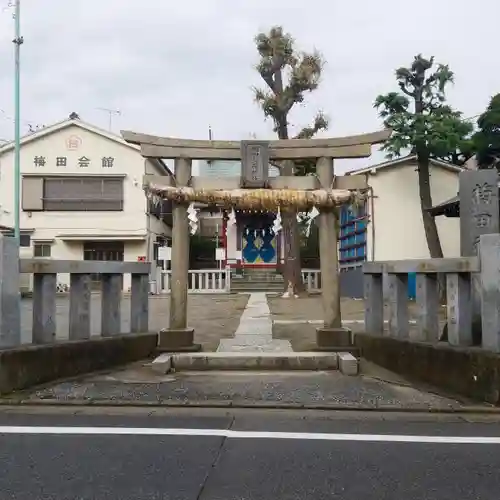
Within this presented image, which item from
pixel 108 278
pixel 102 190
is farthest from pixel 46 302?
pixel 102 190

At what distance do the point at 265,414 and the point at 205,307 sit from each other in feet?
40.8

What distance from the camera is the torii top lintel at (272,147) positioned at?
880 cm

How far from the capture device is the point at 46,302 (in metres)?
7.20

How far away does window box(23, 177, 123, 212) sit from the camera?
27.8 m

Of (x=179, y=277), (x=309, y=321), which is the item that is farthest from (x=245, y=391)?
(x=309, y=321)

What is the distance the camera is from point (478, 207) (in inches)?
366

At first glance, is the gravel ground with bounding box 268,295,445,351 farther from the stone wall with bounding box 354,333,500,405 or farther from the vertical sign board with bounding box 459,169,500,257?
the vertical sign board with bounding box 459,169,500,257

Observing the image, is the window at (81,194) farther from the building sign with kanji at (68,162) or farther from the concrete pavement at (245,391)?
the concrete pavement at (245,391)

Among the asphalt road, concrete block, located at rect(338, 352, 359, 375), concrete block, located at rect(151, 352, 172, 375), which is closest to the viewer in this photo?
the asphalt road

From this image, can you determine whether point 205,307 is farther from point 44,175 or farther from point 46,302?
point 44,175

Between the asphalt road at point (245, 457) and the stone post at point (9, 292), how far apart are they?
3.68 ft

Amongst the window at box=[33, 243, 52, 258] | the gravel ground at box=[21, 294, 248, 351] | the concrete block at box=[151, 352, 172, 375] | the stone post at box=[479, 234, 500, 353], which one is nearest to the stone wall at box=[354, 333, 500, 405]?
the stone post at box=[479, 234, 500, 353]

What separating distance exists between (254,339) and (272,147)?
12.0 ft

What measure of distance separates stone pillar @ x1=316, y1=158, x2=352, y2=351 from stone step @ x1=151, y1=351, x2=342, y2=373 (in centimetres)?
80
